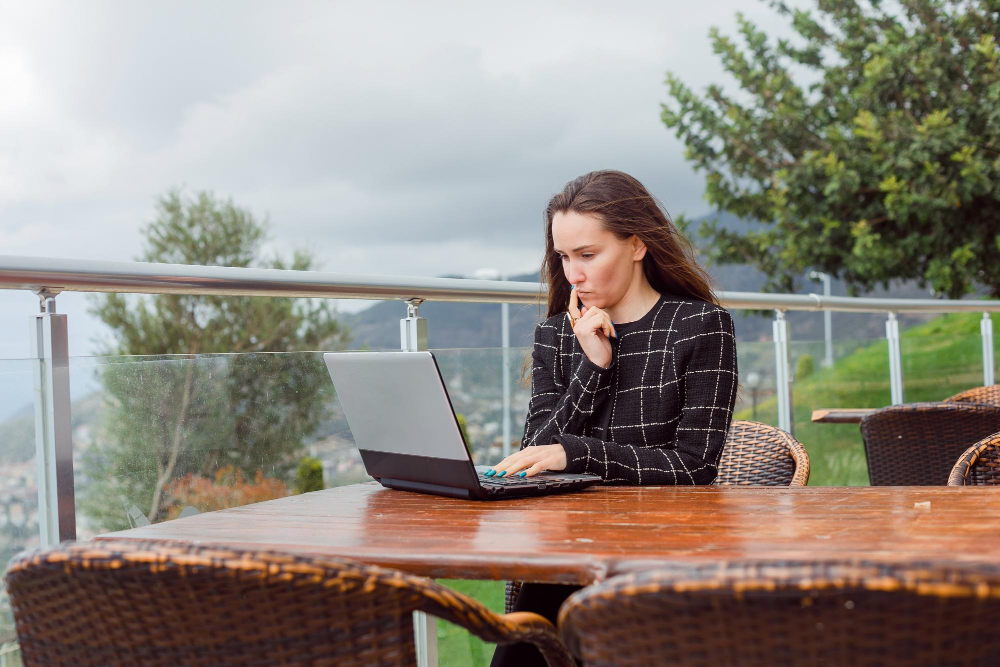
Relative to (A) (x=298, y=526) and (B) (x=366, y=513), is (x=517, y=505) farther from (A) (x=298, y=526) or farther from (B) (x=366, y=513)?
(A) (x=298, y=526)

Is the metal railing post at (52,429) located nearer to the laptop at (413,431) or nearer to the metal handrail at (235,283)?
the metal handrail at (235,283)

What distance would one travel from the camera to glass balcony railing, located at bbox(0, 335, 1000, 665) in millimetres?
1786

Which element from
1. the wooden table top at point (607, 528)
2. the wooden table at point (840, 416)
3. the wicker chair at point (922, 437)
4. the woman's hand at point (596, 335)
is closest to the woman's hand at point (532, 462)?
the wooden table top at point (607, 528)

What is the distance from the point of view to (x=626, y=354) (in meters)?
2.33

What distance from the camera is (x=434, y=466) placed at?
1797 millimetres

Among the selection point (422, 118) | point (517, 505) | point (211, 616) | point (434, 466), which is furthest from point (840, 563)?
point (422, 118)

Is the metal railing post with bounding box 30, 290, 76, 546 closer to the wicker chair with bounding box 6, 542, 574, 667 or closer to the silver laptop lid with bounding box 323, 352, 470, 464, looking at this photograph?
the silver laptop lid with bounding box 323, 352, 470, 464

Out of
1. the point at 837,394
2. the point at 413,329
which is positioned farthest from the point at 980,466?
the point at 837,394

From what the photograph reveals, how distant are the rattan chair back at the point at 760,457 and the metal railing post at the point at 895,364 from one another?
3113mm

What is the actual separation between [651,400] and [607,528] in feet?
2.96

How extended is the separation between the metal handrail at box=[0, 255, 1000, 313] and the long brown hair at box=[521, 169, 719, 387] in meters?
0.38

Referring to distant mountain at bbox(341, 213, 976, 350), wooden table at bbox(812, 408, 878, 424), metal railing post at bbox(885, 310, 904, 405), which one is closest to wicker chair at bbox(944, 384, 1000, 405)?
wooden table at bbox(812, 408, 878, 424)

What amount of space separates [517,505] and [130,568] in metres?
0.89

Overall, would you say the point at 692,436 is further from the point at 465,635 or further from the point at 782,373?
the point at 782,373
